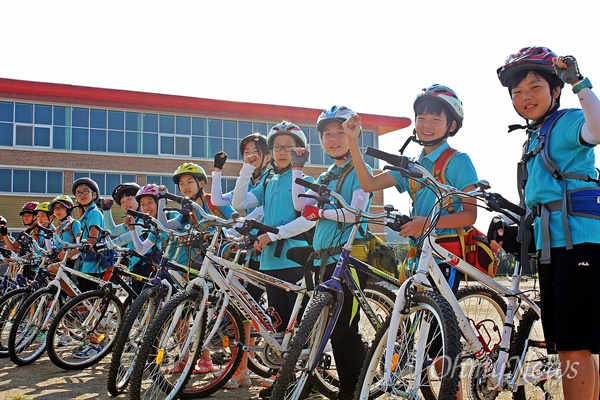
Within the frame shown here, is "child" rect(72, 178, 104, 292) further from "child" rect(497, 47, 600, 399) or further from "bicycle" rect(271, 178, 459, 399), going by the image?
"child" rect(497, 47, 600, 399)

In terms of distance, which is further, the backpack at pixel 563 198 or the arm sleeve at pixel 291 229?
the arm sleeve at pixel 291 229

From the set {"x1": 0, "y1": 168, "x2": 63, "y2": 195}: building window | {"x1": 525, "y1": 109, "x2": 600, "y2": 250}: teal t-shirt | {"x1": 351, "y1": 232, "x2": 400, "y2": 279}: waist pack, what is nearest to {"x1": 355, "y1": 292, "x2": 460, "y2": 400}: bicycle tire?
{"x1": 525, "y1": 109, "x2": 600, "y2": 250}: teal t-shirt

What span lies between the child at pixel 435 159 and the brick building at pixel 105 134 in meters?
29.5

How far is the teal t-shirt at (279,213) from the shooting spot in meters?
5.13

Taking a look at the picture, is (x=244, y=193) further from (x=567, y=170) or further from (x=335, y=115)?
(x=567, y=170)

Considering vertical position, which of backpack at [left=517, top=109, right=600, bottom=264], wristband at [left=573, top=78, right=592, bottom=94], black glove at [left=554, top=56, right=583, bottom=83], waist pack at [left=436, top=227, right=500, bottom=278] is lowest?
waist pack at [left=436, top=227, right=500, bottom=278]

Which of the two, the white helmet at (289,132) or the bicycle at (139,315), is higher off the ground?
the white helmet at (289,132)

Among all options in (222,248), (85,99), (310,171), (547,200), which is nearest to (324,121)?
(222,248)

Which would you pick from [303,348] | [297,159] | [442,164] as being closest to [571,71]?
[442,164]

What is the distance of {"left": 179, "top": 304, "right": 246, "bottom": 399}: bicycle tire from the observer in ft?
16.3

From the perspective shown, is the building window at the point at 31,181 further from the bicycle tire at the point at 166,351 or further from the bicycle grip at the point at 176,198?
the bicycle tire at the point at 166,351

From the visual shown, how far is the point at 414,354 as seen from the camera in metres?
3.19

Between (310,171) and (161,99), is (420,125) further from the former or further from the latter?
(310,171)

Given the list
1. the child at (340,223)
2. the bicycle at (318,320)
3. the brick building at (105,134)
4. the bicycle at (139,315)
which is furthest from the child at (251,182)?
the brick building at (105,134)
